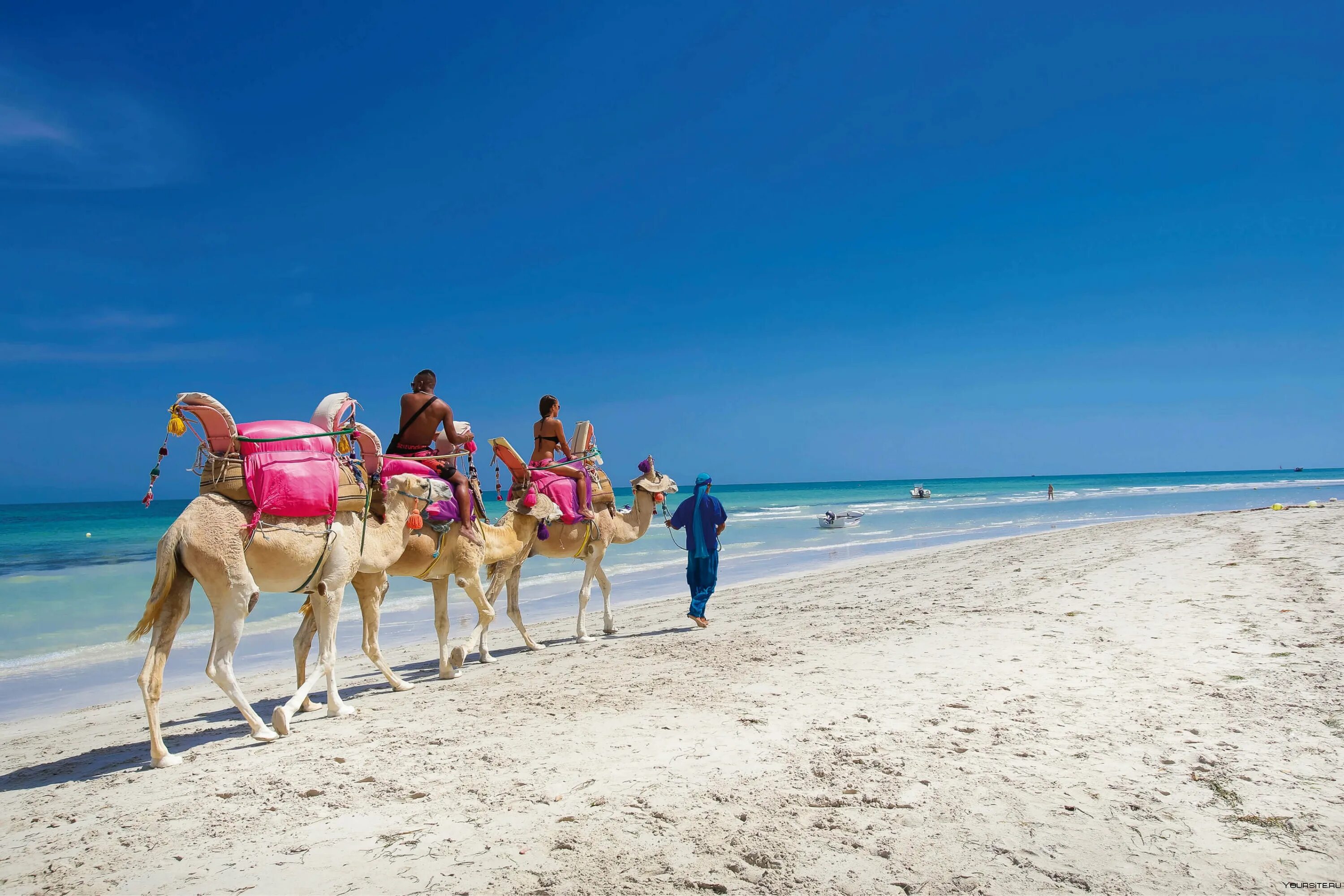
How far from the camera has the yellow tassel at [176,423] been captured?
5.52 m

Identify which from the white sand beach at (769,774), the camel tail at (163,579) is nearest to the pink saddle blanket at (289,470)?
the camel tail at (163,579)

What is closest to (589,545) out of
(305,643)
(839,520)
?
(305,643)

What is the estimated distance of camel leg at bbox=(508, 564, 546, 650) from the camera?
9617mm

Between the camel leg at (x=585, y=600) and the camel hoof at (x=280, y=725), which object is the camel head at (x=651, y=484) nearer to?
the camel leg at (x=585, y=600)

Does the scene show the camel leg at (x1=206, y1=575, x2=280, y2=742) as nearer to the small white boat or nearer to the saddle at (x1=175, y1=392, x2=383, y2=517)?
the saddle at (x1=175, y1=392, x2=383, y2=517)

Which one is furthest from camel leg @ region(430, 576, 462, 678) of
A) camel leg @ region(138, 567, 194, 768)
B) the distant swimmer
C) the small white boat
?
the small white boat

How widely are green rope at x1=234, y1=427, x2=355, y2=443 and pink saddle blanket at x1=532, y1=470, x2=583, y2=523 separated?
10.8ft

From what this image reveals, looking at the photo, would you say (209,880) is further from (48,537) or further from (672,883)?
(48,537)

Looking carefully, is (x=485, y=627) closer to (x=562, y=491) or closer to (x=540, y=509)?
(x=540, y=509)

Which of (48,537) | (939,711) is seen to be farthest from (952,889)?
(48,537)

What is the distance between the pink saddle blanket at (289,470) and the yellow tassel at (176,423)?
0.38m

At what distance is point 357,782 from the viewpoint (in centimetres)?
473

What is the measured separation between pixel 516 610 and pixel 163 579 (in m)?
5.01

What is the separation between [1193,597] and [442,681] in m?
9.05
